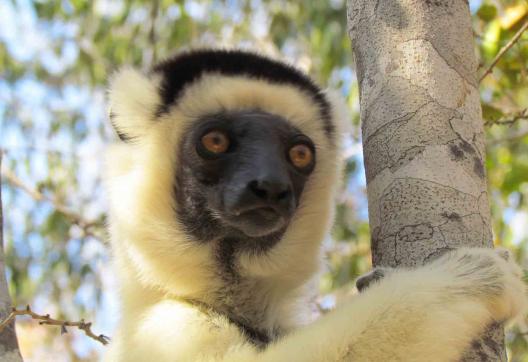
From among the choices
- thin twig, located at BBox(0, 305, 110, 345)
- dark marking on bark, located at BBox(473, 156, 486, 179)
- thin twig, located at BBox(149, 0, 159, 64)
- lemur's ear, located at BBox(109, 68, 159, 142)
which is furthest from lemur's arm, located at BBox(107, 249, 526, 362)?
thin twig, located at BBox(149, 0, 159, 64)

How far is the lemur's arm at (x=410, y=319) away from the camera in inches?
81.6

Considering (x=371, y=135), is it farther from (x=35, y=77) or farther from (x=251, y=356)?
(x=35, y=77)

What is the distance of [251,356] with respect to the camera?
2.32 metres

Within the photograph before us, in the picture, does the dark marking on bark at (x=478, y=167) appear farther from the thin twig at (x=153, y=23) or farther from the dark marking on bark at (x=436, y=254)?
the thin twig at (x=153, y=23)

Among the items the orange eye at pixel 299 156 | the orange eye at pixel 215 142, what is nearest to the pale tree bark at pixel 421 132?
the orange eye at pixel 299 156

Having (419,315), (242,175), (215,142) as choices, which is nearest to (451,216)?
(419,315)

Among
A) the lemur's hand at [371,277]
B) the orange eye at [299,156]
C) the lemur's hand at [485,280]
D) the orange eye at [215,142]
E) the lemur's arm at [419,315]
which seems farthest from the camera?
the orange eye at [299,156]

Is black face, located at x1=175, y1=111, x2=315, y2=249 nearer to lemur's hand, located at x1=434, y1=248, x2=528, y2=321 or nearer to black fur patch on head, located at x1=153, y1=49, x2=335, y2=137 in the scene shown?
black fur patch on head, located at x1=153, y1=49, x2=335, y2=137

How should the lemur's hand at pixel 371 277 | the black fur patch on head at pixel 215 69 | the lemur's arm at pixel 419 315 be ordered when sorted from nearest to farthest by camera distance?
A: the lemur's arm at pixel 419 315
the lemur's hand at pixel 371 277
the black fur patch on head at pixel 215 69

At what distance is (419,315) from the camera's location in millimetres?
2100

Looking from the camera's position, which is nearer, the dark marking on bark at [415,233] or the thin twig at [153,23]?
the dark marking on bark at [415,233]

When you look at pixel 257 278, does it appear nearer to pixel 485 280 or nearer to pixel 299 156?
pixel 299 156

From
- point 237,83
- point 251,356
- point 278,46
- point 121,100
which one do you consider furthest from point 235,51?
point 278,46

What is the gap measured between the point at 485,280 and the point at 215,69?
175 cm
